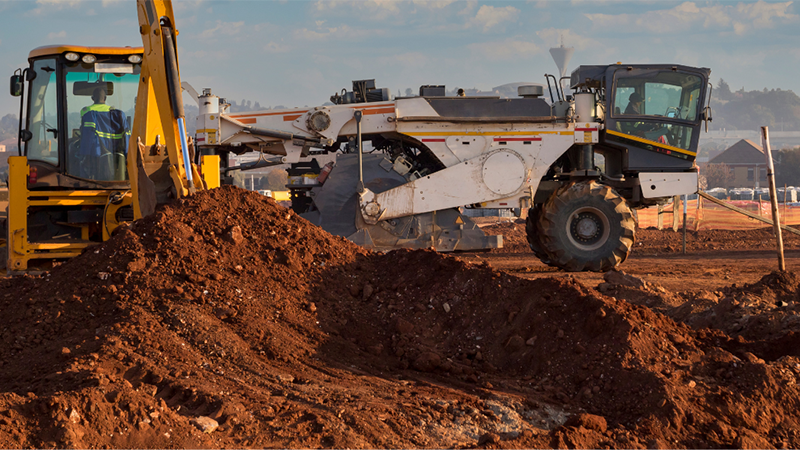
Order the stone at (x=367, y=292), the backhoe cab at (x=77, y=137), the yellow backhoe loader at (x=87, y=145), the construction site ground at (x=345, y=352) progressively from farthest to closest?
the backhoe cab at (x=77, y=137), the yellow backhoe loader at (x=87, y=145), the stone at (x=367, y=292), the construction site ground at (x=345, y=352)

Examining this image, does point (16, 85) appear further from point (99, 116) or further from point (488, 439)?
point (488, 439)

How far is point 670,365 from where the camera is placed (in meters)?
5.40

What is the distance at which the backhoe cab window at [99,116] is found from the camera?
358 inches

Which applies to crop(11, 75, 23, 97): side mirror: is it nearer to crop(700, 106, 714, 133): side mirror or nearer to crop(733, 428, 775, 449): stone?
crop(733, 428, 775, 449): stone

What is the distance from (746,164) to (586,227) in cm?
8619

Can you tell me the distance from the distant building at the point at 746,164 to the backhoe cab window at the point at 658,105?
239ft

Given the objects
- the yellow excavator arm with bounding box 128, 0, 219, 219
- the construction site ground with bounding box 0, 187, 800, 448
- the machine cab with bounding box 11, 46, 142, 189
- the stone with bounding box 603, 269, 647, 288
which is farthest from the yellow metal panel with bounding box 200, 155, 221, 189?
the stone with bounding box 603, 269, 647, 288

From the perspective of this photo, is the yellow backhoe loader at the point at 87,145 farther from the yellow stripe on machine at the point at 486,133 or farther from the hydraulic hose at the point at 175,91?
the yellow stripe on machine at the point at 486,133

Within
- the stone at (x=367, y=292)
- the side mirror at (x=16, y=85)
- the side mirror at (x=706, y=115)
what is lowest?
the stone at (x=367, y=292)

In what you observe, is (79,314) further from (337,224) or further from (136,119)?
(337,224)

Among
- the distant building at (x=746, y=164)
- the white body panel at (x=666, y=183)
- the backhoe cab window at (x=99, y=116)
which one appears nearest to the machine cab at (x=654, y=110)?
the white body panel at (x=666, y=183)

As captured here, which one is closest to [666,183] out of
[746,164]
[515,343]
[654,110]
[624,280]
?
[654,110]

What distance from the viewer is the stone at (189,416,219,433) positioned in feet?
13.6

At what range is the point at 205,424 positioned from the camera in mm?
4180
